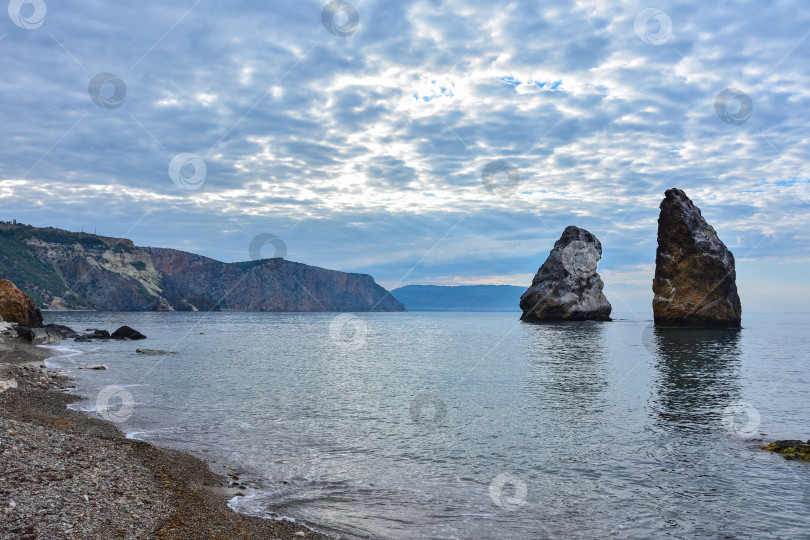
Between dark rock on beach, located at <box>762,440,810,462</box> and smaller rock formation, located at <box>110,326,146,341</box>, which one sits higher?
dark rock on beach, located at <box>762,440,810,462</box>

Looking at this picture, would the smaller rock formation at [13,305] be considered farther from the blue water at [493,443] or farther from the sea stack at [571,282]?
the sea stack at [571,282]

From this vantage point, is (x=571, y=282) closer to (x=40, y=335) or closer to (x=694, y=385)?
(x=694, y=385)

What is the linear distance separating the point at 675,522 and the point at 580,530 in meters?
2.64

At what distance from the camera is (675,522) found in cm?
1237

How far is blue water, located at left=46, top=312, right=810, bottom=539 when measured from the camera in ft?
41.3

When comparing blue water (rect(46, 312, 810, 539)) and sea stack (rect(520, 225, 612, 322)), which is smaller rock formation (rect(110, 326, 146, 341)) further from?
sea stack (rect(520, 225, 612, 322))

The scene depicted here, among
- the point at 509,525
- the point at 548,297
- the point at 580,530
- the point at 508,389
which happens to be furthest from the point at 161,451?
the point at 548,297

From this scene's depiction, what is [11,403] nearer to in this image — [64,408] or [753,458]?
[64,408]

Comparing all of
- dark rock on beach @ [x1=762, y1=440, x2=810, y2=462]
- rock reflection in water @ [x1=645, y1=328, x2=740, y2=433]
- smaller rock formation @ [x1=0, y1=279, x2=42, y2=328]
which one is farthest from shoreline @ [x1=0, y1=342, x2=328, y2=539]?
smaller rock formation @ [x1=0, y1=279, x2=42, y2=328]

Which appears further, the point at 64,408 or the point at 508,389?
the point at 508,389

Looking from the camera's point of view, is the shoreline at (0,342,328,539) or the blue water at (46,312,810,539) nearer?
the shoreline at (0,342,328,539)

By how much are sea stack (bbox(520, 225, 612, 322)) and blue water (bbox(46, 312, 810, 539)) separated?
282ft

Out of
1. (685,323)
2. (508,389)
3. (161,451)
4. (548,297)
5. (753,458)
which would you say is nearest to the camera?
(161,451)

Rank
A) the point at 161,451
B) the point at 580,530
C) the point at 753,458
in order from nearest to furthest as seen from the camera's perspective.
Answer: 1. the point at 580,530
2. the point at 161,451
3. the point at 753,458
